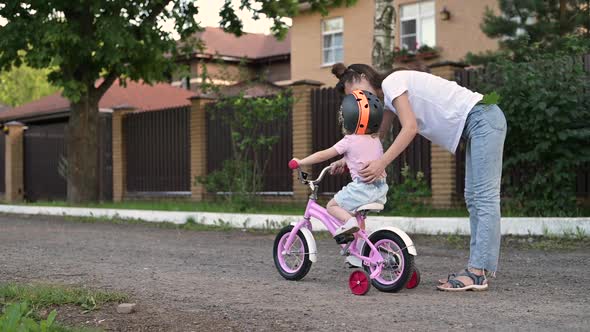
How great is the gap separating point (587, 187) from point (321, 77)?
698 inches

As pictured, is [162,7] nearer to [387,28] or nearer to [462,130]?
[387,28]

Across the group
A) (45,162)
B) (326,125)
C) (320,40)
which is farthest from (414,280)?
(320,40)

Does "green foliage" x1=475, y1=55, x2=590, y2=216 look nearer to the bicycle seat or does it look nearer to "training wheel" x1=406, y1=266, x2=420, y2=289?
"training wheel" x1=406, y1=266, x2=420, y2=289

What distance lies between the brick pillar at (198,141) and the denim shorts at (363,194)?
11.3 m

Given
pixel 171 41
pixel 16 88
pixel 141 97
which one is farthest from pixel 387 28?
pixel 16 88

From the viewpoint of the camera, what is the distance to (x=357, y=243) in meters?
5.34

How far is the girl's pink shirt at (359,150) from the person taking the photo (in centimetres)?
513

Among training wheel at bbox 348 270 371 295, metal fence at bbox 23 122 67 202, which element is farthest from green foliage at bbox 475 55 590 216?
metal fence at bbox 23 122 67 202

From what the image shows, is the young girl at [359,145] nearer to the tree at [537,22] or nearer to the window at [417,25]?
the tree at [537,22]

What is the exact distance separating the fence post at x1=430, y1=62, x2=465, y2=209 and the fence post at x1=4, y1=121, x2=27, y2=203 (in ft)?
45.9

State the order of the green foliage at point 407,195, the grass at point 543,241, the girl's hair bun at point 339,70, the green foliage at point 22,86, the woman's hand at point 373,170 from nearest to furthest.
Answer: the woman's hand at point 373,170 → the girl's hair bun at point 339,70 → the grass at point 543,241 → the green foliage at point 407,195 → the green foliage at point 22,86

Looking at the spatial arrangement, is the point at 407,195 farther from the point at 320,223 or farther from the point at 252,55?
the point at 252,55

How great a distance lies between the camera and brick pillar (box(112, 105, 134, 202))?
18.9 meters

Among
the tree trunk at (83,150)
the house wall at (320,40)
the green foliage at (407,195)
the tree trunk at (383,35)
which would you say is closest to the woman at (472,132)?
the green foliage at (407,195)
